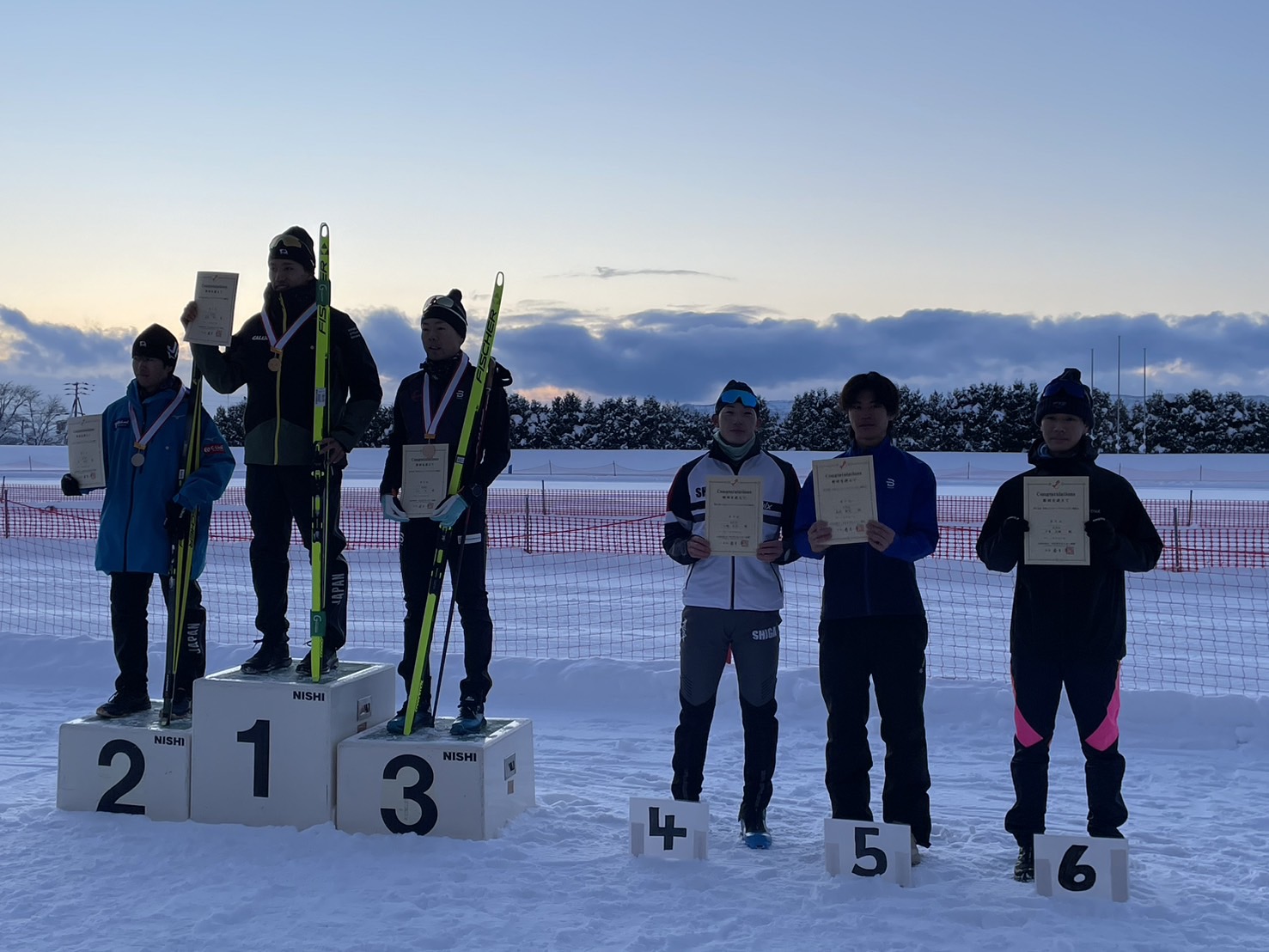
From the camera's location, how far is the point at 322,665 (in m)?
4.80

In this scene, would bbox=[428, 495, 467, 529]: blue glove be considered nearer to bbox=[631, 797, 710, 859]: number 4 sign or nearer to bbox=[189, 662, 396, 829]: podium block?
bbox=[189, 662, 396, 829]: podium block

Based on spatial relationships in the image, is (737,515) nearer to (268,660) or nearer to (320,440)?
(320,440)

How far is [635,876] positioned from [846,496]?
160 cm

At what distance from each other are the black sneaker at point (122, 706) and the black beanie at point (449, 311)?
2246 millimetres

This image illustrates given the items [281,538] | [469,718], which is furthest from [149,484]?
[469,718]

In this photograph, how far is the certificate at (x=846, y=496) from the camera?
389 cm

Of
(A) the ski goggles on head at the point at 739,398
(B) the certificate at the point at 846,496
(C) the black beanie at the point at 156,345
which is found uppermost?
(C) the black beanie at the point at 156,345

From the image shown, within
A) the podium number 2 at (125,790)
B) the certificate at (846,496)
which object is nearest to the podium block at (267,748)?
the podium number 2 at (125,790)

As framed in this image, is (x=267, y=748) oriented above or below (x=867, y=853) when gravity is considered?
above

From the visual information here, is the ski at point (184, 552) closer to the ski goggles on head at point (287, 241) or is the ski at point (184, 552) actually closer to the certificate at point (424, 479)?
the ski goggles on head at point (287, 241)

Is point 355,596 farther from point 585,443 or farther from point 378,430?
point 585,443

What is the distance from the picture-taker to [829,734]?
4168 millimetres

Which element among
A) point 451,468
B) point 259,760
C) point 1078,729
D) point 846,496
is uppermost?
point 451,468

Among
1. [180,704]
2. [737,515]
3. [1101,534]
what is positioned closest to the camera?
[1101,534]
